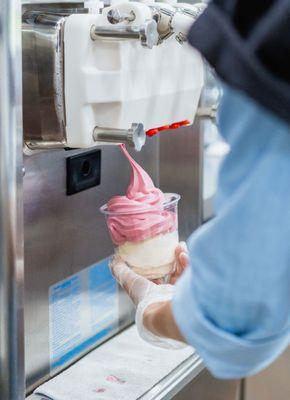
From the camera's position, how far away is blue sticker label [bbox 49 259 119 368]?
1056 mm

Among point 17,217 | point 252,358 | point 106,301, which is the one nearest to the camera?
point 252,358

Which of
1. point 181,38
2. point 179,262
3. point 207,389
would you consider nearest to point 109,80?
point 181,38

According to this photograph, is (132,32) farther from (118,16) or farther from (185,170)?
(185,170)

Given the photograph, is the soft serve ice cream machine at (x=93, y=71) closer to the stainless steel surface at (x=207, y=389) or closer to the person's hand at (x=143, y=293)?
the person's hand at (x=143, y=293)

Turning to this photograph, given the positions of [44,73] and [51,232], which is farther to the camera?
[51,232]

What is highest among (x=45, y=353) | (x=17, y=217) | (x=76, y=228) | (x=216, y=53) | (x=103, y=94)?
(x=216, y=53)

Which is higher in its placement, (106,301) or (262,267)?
(262,267)

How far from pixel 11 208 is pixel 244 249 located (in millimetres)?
328

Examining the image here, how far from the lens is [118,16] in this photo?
0.82 metres

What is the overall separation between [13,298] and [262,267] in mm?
359

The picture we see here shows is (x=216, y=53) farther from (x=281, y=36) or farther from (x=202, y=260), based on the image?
(x=202, y=260)

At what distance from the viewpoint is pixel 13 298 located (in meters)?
0.78

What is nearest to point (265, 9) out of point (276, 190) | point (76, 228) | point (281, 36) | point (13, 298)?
point (281, 36)

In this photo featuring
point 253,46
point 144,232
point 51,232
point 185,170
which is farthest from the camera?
point 185,170
